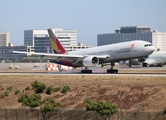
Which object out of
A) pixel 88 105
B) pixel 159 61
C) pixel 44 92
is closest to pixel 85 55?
pixel 44 92

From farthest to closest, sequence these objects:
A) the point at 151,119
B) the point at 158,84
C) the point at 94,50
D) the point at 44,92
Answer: the point at 94,50
the point at 44,92
the point at 158,84
the point at 151,119

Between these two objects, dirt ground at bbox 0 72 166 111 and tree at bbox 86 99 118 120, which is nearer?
tree at bbox 86 99 118 120

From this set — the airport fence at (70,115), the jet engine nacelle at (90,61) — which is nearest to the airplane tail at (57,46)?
the jet engine nacelle at (90,61)

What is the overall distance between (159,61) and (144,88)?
90.2 meters

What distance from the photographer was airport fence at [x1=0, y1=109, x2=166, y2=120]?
39.2 metres

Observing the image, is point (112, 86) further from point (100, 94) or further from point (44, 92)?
point (44, 92)

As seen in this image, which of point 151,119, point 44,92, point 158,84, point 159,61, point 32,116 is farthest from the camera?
point 159,61

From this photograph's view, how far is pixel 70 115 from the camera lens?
4175cm

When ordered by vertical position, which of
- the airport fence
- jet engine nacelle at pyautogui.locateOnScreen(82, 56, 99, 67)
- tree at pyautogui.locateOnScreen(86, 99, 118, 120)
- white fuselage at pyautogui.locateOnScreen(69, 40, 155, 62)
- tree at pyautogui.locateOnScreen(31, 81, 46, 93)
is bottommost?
the airport fence

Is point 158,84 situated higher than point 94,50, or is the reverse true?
point 94,50

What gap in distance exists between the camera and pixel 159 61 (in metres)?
137

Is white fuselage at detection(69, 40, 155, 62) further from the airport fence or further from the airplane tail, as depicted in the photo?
the airport fence

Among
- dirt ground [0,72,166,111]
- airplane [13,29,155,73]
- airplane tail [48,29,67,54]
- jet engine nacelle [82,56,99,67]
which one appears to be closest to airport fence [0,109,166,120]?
dirt ground [0,72,166,111]

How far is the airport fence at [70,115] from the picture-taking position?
3916 centimetres
